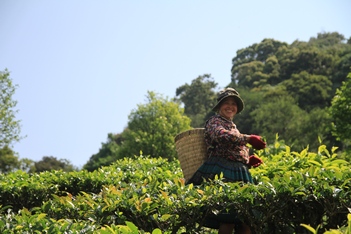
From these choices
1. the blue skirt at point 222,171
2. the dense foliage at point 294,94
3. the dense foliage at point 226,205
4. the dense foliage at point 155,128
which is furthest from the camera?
the dense foliage at point 294,94

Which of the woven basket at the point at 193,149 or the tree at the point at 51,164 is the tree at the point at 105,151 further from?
the woven basket at the point at 193,149

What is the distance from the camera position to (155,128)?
33.7 m

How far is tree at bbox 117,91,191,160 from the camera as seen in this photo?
1271 inches

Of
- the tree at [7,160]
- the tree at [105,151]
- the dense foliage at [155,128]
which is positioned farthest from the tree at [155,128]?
the tree at [105,151]

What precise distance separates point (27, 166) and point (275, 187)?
48899mm

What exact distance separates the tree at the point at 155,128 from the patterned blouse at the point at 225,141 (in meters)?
25.0

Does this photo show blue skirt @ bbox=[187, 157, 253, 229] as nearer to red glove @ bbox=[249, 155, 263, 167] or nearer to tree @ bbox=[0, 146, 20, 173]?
red glove @ bbox=[249, 155, 263, 167]

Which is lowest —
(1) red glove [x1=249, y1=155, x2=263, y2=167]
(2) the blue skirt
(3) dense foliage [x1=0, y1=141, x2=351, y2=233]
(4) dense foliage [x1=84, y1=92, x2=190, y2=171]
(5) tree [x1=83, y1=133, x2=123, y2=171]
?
(3) dense foliage [x1=0, y1=141, x2=351, y2=233]

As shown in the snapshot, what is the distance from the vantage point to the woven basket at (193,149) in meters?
6.49

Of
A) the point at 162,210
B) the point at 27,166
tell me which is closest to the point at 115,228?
the point at 162,210

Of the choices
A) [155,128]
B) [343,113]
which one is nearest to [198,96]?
[155,128]

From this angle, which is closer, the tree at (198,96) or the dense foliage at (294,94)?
A: the dense foliage at (294,94)

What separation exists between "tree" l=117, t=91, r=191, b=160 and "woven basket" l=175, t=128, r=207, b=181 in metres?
24.7

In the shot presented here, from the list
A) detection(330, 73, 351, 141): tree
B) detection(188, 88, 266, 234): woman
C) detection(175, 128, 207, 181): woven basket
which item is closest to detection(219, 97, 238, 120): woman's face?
detection(188, 88, 266, 234): woman
